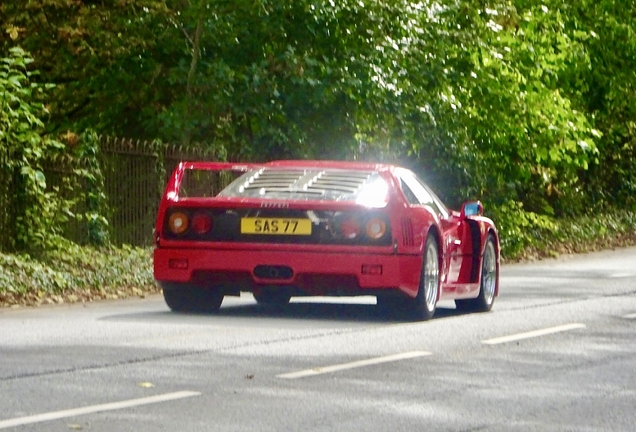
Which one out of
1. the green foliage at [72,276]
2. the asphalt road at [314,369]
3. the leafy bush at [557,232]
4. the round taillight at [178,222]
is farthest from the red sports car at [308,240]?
the leafy bush at [557,232]

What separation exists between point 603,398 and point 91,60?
18.2 meters

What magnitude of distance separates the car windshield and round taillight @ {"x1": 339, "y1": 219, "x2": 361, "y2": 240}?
0.25 meters

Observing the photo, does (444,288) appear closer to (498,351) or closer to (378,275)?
(378,275)

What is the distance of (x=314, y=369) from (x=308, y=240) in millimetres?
3643

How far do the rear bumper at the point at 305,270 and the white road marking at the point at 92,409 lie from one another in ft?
15.6

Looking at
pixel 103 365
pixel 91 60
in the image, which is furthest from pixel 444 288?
pixel 91 60

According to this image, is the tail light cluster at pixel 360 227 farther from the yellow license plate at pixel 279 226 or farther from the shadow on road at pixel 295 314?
the shadow on road at pixel 295 314

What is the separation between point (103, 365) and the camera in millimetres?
10016

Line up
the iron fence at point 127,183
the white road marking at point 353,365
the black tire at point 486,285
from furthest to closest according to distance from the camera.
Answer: the iron fence at point 127,183 → the black tire at point 486,285 → the white road marking at point 353,365

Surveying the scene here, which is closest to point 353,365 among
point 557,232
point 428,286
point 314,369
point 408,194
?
point 314,369

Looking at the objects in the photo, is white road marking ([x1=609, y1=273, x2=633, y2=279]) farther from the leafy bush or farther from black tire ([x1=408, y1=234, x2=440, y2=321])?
black tire ([x1=408, y1=234, x2=440, y2=321])

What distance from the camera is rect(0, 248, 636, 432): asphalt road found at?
789 cm

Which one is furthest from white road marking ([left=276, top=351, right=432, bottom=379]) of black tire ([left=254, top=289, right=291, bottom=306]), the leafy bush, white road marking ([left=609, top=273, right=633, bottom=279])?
the leafy bush

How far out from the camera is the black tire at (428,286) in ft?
45.0
